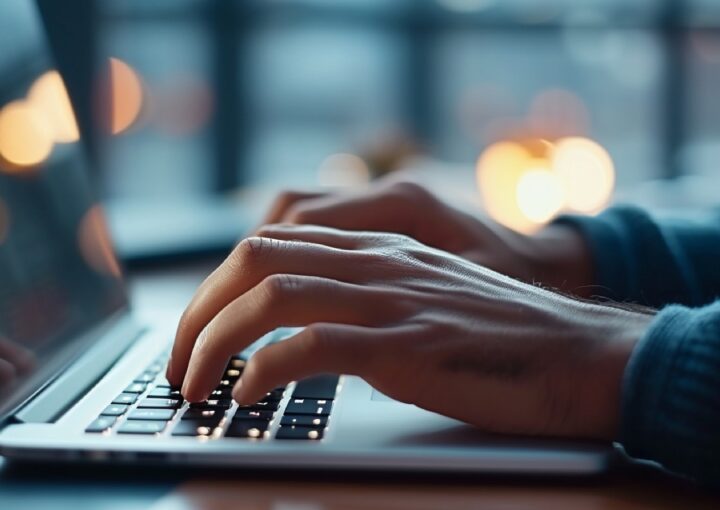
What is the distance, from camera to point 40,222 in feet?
2.32

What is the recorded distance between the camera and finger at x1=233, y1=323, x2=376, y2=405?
0.48 meters

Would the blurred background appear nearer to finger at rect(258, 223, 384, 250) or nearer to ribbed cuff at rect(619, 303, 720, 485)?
finger at rect(258, 223, 384, 250)

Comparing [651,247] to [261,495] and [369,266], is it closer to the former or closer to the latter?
[369,266]

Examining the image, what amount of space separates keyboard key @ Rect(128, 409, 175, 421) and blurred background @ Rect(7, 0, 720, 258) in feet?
7.93

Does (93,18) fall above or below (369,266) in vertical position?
above

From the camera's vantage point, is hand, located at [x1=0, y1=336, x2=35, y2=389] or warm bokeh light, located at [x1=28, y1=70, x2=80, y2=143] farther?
warm bokeh light, located at [x1=28, y1=70, x2=80, y2=143]

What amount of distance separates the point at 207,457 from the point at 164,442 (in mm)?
26

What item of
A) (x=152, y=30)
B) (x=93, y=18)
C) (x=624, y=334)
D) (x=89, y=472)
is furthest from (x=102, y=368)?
(x=152, y=30)

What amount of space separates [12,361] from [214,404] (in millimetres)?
142

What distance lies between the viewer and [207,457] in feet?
1.50

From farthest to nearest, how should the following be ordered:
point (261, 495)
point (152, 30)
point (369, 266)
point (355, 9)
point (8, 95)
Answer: point (355, 9) → point (152, 30) → point (8, 95) → point (369, 266) → point (261, 495)

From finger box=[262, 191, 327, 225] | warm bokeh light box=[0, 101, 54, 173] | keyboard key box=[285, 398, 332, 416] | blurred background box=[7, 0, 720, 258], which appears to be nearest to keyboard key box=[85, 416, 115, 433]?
keyboard key box=[285, 398, 332, 416]

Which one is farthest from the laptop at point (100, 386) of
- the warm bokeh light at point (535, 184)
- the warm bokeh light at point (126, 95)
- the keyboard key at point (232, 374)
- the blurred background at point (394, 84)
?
the blurred background at point (394, 84)

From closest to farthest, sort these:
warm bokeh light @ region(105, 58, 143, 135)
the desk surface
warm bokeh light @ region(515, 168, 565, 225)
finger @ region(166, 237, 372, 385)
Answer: the desk surface → finger @ region(166, 237, 372, 385) → warm bokeh light @ region(515, 168, 565, 225) → warm bokeh light @ region(105, 58, 143, 135)
